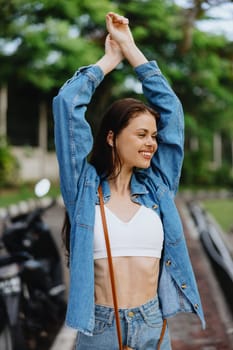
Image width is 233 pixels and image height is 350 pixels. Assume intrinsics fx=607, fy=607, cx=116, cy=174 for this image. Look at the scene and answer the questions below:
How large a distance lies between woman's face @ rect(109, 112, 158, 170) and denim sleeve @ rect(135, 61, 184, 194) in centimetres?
12

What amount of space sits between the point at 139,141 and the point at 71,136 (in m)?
0.26

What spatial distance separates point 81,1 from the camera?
1830 cm

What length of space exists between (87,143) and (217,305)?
4.24 m

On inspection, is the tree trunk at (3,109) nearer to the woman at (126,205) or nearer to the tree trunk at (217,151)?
the tree trunk at (217,151)

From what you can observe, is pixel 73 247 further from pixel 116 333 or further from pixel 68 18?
pixel 68 18

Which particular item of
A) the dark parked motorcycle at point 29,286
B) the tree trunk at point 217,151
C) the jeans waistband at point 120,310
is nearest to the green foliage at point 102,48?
the tree trunk at point 217,151

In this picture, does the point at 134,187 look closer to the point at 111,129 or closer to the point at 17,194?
the point at 111,129

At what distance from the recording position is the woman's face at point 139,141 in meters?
2.32

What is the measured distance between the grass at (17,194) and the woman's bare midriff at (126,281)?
1285cm

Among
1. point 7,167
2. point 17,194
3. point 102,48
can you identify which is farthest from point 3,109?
point 17,194

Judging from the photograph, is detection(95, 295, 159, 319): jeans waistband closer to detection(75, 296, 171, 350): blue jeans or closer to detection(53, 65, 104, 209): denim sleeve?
detection(75, 296, 171, 350): blue jeans

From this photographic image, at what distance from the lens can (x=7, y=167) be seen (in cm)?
1886

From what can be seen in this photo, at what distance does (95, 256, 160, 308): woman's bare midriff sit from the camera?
2.20 m

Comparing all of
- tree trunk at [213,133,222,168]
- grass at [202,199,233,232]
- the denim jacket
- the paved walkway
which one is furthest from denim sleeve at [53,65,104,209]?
tree trunk at [213,133,222,168]
